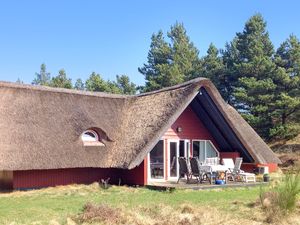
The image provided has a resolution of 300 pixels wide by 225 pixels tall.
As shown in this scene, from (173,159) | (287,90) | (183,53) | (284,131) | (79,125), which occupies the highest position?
(183,53)

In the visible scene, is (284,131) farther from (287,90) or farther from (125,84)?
(125,84)

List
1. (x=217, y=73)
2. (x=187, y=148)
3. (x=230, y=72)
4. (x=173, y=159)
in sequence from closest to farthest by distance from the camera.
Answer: (x=173, y=159)
(x=187, y=148)
(x=230, y=72)
(x=217, y=73)

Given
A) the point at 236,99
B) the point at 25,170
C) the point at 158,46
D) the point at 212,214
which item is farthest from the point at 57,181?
the point at 158,46

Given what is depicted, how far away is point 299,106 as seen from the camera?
114 ft

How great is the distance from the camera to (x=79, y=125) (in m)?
18.3

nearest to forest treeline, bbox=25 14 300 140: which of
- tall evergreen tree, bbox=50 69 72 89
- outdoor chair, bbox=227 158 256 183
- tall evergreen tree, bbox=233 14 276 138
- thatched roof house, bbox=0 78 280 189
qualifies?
tall evergreen tree, bbox=233 14 276 138

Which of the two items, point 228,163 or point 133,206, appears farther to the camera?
point 228,163

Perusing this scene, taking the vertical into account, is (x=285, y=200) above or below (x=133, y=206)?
above

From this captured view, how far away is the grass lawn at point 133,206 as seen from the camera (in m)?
9.85

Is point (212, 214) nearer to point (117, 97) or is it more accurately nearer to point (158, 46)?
point (117, 97)

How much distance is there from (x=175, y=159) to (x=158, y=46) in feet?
109

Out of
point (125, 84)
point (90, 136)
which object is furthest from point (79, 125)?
point (125, 84)

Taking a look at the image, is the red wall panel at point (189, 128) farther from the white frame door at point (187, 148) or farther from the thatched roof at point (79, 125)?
the thatched roof at point (79, 125)

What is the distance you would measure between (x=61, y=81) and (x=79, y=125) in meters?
39.7
